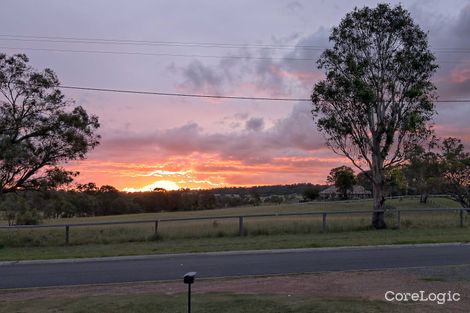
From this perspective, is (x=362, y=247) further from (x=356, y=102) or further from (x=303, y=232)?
(x=356, y=102)

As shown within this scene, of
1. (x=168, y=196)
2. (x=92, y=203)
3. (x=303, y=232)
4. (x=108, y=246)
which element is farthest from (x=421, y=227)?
(x=168, y=196)

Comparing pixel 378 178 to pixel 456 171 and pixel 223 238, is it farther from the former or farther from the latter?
pixel 456 171

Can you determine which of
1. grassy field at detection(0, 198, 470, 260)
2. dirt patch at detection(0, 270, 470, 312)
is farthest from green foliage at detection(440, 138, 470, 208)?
dirt patch at detection(0, 270, 470, 312)

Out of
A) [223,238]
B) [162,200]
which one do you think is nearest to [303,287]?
[223,238]

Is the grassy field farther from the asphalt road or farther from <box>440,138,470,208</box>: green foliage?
<box>440,138,470,208</box>: green foliage

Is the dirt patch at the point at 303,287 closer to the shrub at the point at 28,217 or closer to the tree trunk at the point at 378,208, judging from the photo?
the tree trunk at the point at 378,208

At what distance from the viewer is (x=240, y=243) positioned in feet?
62.6

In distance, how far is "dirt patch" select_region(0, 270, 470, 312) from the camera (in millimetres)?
9234

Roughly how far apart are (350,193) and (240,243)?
111m

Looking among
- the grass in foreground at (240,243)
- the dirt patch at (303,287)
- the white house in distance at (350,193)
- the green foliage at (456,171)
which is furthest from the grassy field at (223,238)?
the white house in distance at (350,193)

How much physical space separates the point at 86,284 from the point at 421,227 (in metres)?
17.2

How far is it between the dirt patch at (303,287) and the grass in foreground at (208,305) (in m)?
0.53

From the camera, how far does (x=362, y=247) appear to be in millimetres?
17312

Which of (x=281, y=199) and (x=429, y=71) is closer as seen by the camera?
(x=429, y=71)
